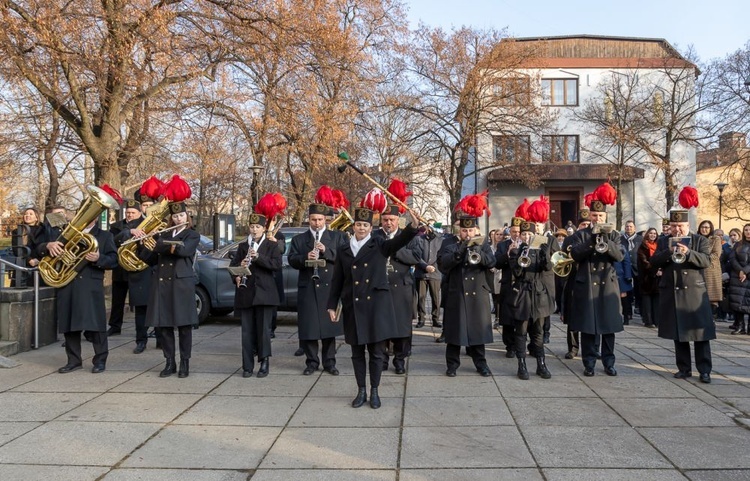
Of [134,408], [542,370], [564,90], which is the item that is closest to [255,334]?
[134,408]

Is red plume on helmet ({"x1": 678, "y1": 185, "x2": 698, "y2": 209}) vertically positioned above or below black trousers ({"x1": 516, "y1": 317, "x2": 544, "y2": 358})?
above

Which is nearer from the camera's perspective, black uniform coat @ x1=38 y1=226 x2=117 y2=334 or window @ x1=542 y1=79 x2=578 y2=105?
black uniform coat @ x1=38 y1=226 x2=117 y2=334

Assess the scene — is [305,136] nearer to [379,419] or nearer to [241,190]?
[379,419]

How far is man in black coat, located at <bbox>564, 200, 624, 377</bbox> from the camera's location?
23.7 ft

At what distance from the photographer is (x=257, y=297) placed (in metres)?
7.19

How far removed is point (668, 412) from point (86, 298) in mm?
6350

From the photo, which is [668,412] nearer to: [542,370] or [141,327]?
[542,370]

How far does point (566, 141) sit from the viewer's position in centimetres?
3669

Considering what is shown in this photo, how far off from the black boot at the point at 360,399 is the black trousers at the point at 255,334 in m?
1.67

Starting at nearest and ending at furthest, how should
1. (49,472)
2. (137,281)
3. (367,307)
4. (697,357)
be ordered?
(49,472) < (367,307) < (697,357) < (137,281)

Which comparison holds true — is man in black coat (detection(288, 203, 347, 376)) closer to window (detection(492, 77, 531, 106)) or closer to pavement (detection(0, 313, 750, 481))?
pavement (detection(0, 313, 750, 481))

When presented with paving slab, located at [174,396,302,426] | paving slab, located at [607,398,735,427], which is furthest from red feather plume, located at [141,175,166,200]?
paving slab, located at [607,398,735,427]

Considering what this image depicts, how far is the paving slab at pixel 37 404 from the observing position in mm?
5566

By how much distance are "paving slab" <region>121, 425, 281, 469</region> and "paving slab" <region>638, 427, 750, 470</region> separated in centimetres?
300
